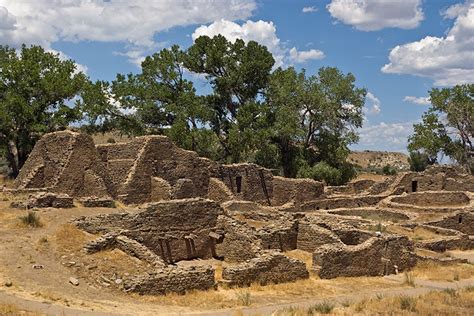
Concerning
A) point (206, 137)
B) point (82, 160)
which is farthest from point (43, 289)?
point (206, 137)

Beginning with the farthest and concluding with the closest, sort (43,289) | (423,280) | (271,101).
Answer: (271,101), (423,280), (43,289)

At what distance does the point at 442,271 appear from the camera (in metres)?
22.7

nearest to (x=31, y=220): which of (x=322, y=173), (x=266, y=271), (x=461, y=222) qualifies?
(x=266, y=271)

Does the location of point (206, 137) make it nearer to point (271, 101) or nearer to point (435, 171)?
point (271, 101)

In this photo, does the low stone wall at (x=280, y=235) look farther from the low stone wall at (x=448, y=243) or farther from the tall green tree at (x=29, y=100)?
the tall green tree at (x=29, y=100)

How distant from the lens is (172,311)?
1461 centimetres

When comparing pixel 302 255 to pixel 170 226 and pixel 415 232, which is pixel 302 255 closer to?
pixel 170 226

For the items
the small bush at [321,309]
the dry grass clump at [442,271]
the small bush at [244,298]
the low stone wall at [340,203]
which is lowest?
the dry grass clump at [442,271]

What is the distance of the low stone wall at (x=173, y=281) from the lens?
15.6 m

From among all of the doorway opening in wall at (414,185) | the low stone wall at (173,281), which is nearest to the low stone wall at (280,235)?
the low stone wall at (173,281)

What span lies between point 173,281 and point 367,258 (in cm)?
844

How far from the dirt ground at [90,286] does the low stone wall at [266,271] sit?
1.05 ft

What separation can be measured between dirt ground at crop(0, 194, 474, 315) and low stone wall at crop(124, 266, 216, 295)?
0.23 metres

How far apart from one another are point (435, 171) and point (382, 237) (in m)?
24.8
